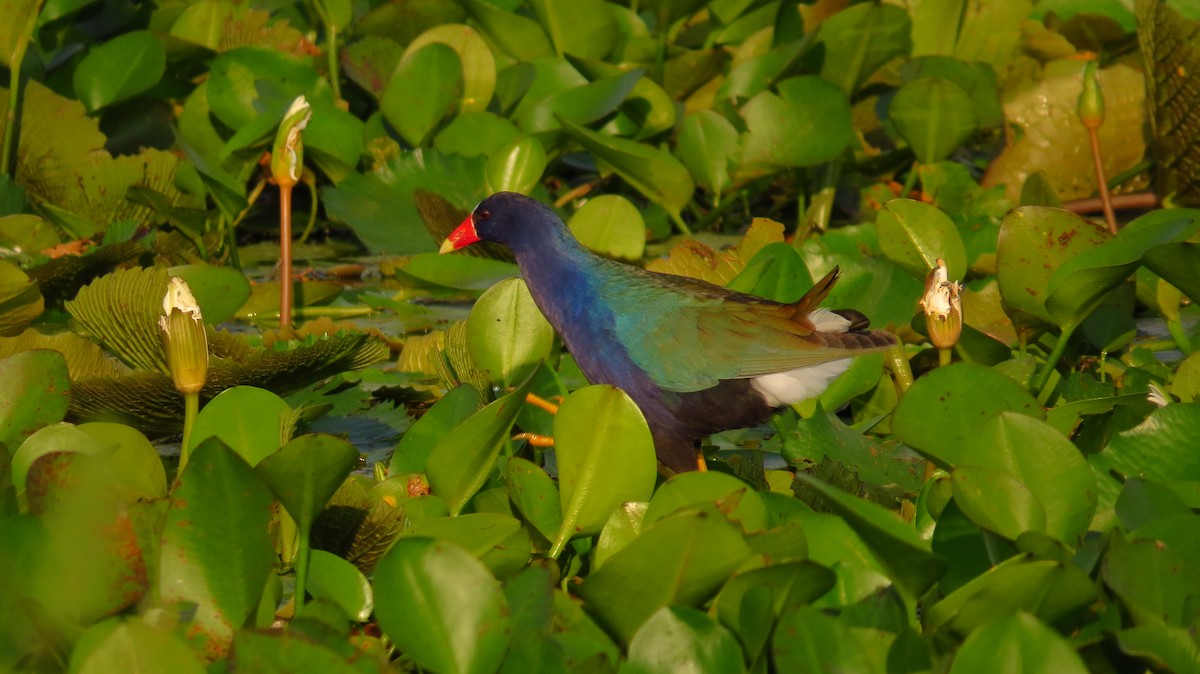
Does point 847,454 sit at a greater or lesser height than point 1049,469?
lesser

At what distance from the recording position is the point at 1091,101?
110 inches

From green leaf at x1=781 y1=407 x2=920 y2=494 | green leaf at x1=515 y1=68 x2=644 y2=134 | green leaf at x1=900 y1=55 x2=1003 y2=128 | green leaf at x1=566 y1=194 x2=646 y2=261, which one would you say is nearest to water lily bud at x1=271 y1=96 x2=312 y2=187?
green leaf at x1=566 y1=194 x2=646 y2=261

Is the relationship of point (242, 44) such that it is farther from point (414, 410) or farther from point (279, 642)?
point (279, 642)

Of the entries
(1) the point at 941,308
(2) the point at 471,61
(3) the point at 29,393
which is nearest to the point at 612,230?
(2) the point at 471,61

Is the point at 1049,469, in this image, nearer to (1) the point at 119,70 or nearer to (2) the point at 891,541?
(2) the point at 891,541

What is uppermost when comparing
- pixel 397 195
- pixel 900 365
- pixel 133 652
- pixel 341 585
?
pixel 133 652

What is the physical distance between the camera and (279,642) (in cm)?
126

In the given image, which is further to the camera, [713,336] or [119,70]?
[119,70]

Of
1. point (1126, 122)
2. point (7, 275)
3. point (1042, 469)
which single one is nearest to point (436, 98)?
point (7, 275)

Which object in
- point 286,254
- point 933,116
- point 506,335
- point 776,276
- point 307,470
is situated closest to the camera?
point 307,470

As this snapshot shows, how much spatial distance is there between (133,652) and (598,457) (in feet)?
2.06

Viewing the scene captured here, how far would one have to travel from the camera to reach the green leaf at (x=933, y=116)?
10.7ft

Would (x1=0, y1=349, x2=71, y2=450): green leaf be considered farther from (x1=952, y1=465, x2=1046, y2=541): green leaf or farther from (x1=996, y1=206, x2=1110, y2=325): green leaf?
(x1=996, y1=206, x2=1110, y2=325): green leaf

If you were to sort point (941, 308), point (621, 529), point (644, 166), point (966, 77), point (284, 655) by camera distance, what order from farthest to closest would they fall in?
point (966, 77) → point (644, 166) → point (941, 308) → point (621, 529) → point (284, 655)
